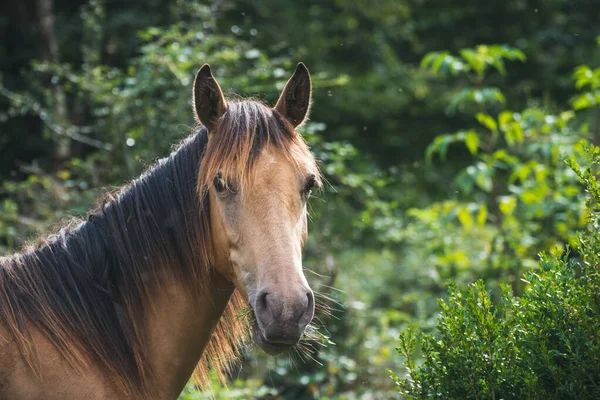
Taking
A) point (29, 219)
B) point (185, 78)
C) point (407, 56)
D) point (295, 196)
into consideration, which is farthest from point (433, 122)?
point (295, 196)

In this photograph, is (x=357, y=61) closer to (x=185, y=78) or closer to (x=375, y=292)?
(x=375, y=292)

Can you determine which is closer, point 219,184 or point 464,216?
point 219,184

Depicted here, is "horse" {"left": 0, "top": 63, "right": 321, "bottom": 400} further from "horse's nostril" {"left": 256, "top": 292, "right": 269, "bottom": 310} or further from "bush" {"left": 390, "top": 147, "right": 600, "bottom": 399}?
"bush" {"left": 390, "top": 147, "right": 600, "bottom": 399}

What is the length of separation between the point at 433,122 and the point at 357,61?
1647mm

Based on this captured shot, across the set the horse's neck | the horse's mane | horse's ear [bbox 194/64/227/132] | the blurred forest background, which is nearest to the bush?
the horse's neck

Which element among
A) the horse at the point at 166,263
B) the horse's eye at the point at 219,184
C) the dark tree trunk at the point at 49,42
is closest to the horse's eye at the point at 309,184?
the horse at the point at 166,263

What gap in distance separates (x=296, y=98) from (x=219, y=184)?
61 centimetres

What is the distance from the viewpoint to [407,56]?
11.2 m

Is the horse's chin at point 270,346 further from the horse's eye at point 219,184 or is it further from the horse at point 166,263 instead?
the horse's eye at point 219,184

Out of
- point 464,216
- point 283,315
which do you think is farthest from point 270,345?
point 464,216

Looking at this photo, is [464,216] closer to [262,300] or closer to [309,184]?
A: [309,184]

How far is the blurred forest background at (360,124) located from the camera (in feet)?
21.0

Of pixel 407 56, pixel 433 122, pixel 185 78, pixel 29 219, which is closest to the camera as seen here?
pixel 185 78

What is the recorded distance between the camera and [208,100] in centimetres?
294
